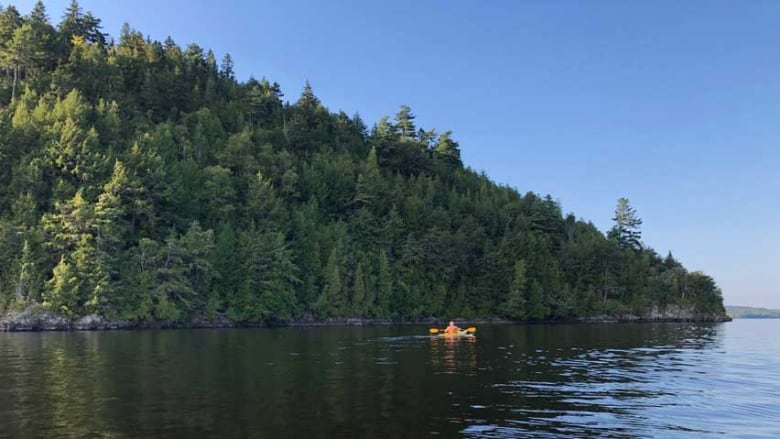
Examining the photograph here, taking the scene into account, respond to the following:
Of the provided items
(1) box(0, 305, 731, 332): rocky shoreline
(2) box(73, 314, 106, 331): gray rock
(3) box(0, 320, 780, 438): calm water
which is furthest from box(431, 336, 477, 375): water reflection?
(2) box(73, 314, 106, 331): gray rock

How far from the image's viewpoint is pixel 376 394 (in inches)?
1150

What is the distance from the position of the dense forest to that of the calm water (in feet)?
160

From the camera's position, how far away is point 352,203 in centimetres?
14925

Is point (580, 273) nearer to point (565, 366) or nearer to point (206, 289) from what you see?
point (206, 289)

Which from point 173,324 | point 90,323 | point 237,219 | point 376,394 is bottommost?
point 173,324

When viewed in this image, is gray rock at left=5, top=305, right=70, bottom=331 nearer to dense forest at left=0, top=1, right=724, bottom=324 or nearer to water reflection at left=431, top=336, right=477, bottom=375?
dense forest at left=0, top=1, right=724, bottom=324

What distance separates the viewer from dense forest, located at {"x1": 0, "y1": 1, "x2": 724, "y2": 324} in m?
98.2

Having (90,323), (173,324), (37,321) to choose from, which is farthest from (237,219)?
(37,321)

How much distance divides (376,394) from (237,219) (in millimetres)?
103252

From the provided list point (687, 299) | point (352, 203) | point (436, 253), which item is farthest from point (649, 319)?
point (352, 203)

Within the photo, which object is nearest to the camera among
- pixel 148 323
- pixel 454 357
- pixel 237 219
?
pixel 454 357

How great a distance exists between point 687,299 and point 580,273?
40.3m

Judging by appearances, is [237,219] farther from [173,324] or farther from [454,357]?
[454,357]

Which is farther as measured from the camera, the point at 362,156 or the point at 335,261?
the point at 362,156
